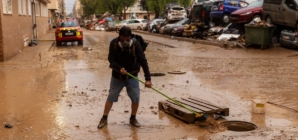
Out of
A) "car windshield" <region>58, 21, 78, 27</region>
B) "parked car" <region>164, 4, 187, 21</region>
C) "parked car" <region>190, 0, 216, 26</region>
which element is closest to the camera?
"car windshield" <region>58, 21, 78, 27</region>

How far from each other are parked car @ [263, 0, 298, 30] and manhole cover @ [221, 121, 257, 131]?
1138 centimetres

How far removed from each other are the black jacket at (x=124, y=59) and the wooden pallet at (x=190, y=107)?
0.95 m

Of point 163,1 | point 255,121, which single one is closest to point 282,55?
point 255,121

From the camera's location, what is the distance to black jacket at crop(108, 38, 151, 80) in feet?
17.1

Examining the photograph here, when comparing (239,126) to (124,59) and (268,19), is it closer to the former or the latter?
(124,59)

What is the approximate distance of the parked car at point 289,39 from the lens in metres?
15.1

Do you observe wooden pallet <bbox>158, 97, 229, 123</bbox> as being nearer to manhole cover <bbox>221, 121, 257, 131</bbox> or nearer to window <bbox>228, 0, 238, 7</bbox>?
manhole cover <bbox>221, 121, 257, 131</bbox>

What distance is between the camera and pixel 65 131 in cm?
532

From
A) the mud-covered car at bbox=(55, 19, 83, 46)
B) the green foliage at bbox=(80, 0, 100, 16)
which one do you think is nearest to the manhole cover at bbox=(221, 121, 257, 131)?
the mud-covered car at bbox=(55, 19, 83, 46)

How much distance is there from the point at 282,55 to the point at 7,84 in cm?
1093

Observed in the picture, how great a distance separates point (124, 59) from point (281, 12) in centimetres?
1335

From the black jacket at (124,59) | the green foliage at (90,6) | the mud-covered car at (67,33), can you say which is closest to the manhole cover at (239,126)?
the black jacket at (124,59)

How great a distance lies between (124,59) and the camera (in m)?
5.28

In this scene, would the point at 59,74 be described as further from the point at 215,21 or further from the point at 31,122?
the point at 215,21
